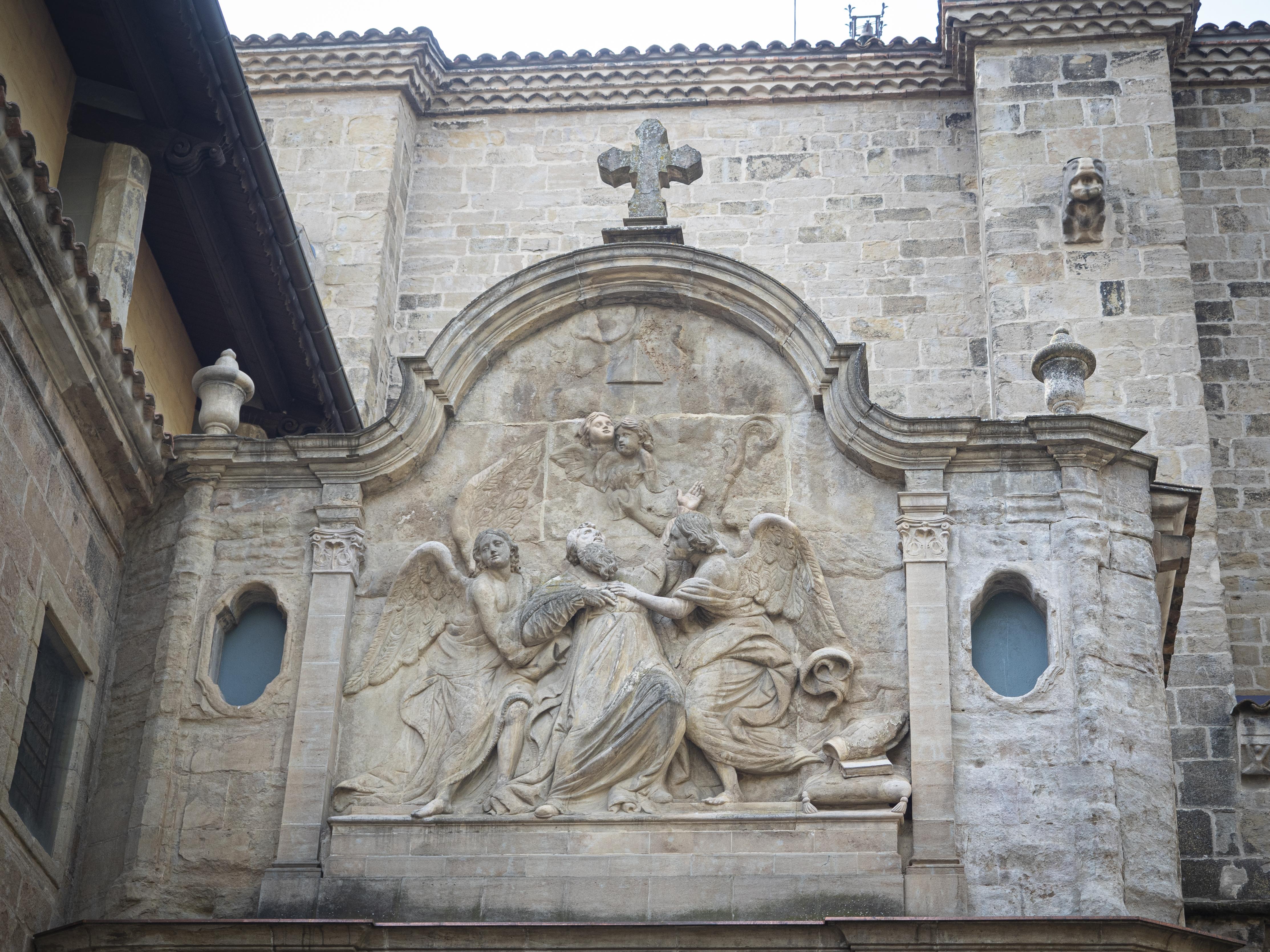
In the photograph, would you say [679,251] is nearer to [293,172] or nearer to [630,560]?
[630,560]

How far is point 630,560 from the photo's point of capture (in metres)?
13.0

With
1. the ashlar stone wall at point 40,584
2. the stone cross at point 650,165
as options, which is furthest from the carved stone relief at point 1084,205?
the ashlar stone wall at point 40,584

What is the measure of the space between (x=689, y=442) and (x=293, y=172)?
8.37 meters

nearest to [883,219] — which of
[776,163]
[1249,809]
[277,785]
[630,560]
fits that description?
[776,163]

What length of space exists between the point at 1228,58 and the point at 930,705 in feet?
34.1

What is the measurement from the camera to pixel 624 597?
1263 centimetres

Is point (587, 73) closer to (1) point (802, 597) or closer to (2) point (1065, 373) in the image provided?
(2) point (1065, 373)

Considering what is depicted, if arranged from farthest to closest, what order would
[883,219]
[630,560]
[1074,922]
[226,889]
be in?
[883,219]
[630,560]
[226,889]
[1074,922]

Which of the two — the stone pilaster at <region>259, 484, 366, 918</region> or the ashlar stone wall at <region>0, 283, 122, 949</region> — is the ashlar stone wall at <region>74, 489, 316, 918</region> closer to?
the stone pilaster at <region>259, 484, 366, 918</region>

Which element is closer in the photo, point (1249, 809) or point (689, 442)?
point (689, 442)

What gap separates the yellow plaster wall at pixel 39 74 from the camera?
43.3 feet

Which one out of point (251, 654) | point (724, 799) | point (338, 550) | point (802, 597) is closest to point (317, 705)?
point (251, 654)

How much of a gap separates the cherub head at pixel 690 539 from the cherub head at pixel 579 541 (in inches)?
16.7

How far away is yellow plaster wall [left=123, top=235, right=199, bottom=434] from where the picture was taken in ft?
50.9
